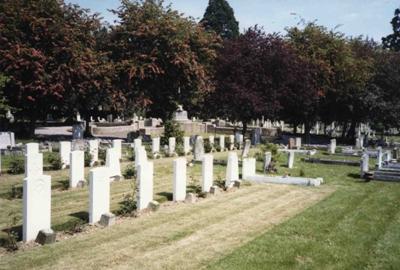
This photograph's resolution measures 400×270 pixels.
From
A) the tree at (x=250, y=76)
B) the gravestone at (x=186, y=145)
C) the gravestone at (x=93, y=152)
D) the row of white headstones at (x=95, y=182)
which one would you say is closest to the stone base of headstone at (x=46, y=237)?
the row of white headstones at (x=95, y=182)

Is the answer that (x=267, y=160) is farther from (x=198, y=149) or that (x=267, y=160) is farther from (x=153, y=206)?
(x=153, y=206)

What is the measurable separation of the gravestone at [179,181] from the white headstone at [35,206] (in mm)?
4669

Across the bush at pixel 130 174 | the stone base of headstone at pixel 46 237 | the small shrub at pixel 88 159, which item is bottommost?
the stone base of headstone at pixel 46 237

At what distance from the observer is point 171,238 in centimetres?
1002

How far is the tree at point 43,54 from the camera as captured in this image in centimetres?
2862

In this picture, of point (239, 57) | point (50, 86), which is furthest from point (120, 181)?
point (239, 57)

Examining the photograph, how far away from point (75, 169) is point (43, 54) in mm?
16146

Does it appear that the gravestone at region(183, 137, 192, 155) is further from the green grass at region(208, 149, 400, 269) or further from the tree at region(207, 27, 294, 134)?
the green grass at region(208, 149, 400, 269)

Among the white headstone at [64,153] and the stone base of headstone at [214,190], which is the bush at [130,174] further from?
the stone base of headstone at [214,190]

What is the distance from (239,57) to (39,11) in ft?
45.9

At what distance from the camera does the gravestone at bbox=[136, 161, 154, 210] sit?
12328 mm

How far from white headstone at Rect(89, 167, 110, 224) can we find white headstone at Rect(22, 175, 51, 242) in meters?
1.28

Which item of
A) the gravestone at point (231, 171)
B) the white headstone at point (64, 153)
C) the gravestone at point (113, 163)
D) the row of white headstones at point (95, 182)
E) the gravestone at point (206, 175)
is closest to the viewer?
the row of white headstones at point (95, 182)

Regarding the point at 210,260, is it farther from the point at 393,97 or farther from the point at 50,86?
the point at 393,97
